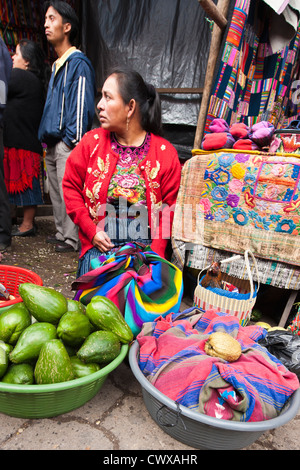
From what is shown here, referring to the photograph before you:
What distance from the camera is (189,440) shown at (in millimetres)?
1261

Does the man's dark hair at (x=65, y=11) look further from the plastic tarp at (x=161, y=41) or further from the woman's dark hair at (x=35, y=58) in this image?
the plastic tarp at (x=161, y=41)

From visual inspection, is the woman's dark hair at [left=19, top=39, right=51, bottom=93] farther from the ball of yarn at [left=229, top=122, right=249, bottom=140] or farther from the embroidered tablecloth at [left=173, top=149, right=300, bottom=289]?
the ball of yarn at [left=229, top=122, right=249, bottom=140]

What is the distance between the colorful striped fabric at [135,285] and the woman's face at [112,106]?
930 mm

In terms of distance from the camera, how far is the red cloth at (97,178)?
7.21 ft

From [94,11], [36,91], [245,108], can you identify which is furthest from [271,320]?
[94,11]

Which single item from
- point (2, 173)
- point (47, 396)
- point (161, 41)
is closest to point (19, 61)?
point (2, 173)

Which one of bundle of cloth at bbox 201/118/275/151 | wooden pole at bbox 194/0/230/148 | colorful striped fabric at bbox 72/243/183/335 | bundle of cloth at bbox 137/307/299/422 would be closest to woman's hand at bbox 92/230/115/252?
colorful striped fabric at bbox 72/243/183/335

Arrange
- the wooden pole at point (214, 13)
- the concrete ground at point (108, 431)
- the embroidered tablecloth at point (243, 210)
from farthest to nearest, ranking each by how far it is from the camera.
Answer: the wooden pole at point (214, 13) → the embroidered tablecloth at point (243, 210) → the concrete ground at point (108, 431)

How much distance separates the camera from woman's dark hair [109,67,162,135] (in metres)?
2.13

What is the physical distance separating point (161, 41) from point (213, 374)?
181 inches

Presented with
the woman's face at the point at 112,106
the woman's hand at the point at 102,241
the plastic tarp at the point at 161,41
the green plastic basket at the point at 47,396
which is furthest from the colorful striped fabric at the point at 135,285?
the plastic tarp at the point at 161,41

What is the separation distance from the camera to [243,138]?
2465mm

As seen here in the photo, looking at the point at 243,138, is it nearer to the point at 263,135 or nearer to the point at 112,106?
the point at 263,135

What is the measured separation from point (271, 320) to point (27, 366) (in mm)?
2096
